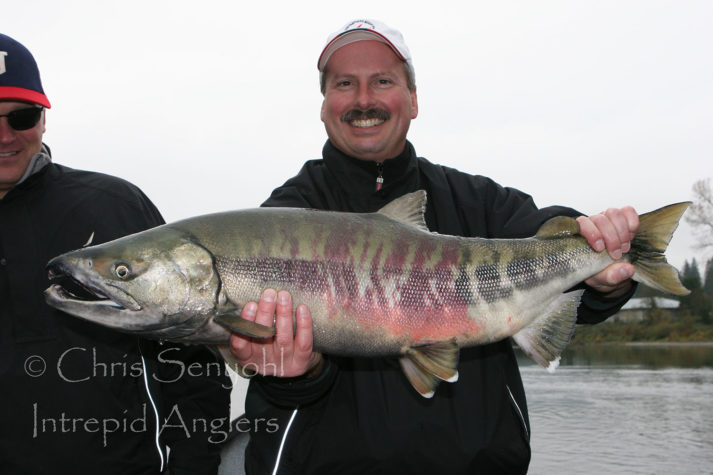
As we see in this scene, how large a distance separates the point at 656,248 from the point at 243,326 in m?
2.44

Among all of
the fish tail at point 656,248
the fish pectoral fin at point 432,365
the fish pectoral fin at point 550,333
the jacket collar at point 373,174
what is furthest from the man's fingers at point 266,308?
the fish tail at point 656,248

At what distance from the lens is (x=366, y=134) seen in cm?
441

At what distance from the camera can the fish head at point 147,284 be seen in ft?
10.4

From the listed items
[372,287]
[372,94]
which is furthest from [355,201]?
[372,287]

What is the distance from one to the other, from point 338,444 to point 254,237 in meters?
1.39

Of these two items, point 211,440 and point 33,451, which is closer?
point 33,451

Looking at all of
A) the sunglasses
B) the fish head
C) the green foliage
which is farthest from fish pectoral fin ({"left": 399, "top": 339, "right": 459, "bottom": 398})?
the green foliage

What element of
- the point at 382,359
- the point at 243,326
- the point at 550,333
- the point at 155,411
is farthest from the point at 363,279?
the point at 155,411

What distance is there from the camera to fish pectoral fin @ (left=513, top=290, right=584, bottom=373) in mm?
3715

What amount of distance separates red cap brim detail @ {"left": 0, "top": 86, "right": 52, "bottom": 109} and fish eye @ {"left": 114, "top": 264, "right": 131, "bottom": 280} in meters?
1.89

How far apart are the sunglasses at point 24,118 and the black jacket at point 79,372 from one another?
331mm

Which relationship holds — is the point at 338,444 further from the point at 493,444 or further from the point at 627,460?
the point at 627,460

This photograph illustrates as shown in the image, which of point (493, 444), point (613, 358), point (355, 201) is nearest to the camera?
point (493, 444)

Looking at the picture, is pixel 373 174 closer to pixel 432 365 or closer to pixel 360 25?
pixel 360 25
